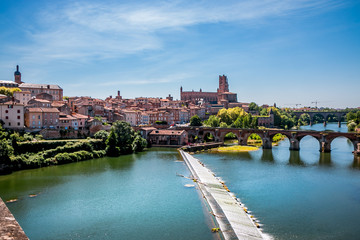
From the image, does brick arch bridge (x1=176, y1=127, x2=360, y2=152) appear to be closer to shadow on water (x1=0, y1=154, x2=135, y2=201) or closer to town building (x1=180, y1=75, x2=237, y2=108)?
shadow on water (x1=0, y1=154, x2=135, y2=201)

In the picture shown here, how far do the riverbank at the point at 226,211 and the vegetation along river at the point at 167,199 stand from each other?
0.65 m

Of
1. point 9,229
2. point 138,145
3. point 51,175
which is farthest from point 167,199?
point 138,145

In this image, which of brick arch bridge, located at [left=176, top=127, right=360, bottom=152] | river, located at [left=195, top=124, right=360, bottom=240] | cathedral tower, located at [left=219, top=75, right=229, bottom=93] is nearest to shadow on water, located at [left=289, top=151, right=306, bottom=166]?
river, located at [left=195, top=124, right=360, bottom=240]

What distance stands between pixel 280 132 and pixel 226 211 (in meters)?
27.9

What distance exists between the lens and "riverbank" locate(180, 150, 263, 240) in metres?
14.4

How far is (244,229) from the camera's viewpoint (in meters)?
14.8

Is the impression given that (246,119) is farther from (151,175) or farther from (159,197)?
(159,197)

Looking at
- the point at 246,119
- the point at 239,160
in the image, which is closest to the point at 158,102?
the point at 246,119

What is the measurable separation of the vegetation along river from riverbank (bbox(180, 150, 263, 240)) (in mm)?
648

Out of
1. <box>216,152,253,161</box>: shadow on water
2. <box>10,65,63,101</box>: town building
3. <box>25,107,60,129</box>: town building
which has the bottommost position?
<box>216,152,253,161</box>: shadow on water

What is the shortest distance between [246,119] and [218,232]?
46.1 m

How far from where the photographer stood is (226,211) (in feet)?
55.6

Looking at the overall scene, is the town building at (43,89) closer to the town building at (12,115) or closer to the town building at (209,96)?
the town building at (12,115)

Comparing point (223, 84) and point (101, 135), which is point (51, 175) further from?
point (223, 84)
